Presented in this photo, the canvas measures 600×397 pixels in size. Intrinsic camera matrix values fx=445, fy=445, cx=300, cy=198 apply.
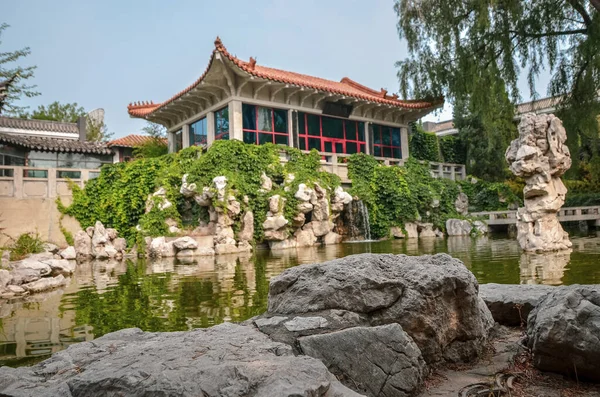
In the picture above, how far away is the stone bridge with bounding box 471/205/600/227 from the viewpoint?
1809 centimetres

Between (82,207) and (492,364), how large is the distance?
17238 mm

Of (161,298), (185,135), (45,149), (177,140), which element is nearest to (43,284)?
(161,298)

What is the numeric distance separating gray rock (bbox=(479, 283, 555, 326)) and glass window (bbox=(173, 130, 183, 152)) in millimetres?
20949

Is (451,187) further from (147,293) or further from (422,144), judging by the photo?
(147,293)

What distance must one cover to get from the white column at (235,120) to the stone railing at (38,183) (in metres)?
5.69

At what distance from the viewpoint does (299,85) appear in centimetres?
1875

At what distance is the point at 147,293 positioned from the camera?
279 inches

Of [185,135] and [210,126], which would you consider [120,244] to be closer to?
[210,126]

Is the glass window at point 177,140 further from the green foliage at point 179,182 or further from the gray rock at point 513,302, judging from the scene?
the gray rock at point 513,302

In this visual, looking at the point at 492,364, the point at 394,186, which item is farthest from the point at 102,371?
the point at 394,186

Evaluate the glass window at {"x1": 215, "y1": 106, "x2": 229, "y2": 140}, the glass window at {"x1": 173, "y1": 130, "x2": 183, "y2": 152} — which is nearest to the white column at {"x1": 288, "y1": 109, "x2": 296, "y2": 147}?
the glass window at {"x1": 215, "y1": 106, "x2": 229, "y2": 140}

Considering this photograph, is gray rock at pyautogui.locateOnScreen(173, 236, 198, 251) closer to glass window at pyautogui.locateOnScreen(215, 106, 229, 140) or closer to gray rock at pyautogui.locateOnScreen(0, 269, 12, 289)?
gray rock at pyautogui.locateOnScreen(0, 269, 12, 289)

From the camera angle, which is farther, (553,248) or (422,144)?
(422,144)

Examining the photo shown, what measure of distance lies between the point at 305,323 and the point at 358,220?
52.7ft
